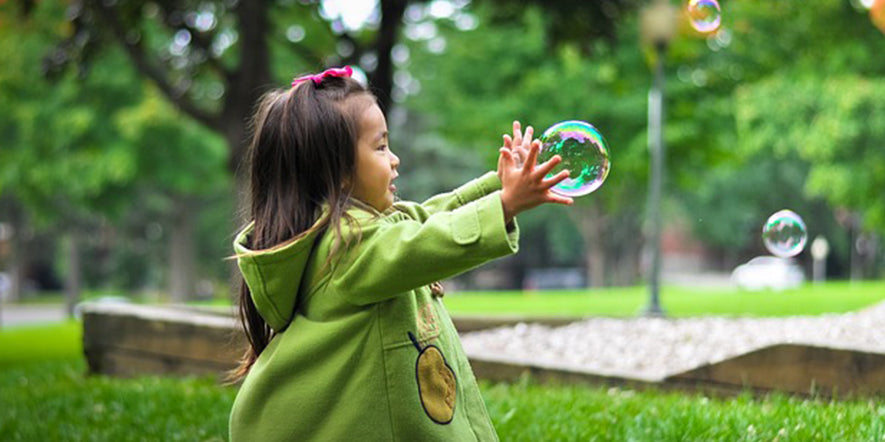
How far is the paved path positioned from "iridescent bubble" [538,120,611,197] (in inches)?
980

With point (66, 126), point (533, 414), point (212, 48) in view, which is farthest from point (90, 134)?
point (533, 414)

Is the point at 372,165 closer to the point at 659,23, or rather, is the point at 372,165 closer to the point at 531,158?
the point at 531,158

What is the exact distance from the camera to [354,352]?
7.67 ft

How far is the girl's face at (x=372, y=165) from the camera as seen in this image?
2.45 meters

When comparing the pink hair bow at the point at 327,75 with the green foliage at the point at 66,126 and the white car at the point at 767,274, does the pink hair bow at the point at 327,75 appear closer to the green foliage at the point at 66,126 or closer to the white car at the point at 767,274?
the green foliage at the point at 66,126

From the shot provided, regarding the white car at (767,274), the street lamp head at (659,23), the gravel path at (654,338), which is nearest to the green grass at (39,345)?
the gravel path at (654,338)

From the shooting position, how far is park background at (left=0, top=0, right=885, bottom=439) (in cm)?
970

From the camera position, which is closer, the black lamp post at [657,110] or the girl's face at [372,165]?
the girl's face at [372,165]

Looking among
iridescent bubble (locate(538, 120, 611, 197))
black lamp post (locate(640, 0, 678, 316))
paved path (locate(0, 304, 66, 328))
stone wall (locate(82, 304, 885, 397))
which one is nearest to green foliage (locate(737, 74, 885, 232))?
black lamp post (locate(640, 0, 678, 316))

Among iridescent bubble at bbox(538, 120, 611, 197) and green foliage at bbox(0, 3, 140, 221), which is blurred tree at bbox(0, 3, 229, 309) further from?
iridescent bubble at bbox(538, 120, 611, 197)

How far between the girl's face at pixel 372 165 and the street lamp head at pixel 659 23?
29.0 feet

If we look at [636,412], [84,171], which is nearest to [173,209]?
[84,171]

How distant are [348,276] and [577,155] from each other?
0.80 metres

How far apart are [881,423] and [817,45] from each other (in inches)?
686
